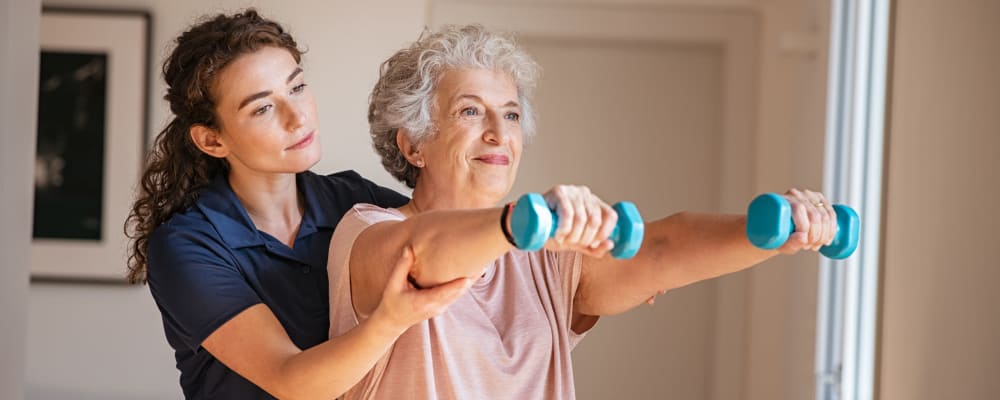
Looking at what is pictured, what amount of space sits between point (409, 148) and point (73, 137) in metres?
2.63

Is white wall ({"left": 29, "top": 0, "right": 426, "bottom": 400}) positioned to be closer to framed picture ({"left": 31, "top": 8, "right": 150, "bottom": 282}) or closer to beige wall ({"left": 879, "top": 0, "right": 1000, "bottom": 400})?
framed picture ({"left": 31, "top": 8, "right": 150, "bottom": 282})

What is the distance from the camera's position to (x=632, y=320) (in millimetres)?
4273

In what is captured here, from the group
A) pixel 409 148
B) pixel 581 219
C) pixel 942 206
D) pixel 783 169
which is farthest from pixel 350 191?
pixel 783 169

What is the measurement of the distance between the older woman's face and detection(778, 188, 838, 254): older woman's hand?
50 cm

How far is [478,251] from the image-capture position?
134 centimetres

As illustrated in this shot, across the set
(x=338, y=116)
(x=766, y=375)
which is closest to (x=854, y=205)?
(x=766, y=375)

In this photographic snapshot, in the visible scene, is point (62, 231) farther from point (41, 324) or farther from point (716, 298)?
point (716, 298)

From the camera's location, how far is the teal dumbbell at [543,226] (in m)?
1.19

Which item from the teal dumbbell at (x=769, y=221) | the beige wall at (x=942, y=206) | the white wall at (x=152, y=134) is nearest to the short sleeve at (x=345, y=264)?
the teal dumbbell at (x=769, y=221)

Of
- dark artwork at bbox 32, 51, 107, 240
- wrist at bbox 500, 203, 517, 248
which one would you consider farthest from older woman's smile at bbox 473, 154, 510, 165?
dark artwork at bbox 32, 51, 107, 240

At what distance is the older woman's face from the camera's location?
177 cm

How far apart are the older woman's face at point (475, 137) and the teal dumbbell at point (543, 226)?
0.52m

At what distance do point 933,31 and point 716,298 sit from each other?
6.47ft

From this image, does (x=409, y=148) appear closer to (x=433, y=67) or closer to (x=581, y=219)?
(x=433, y=67)
